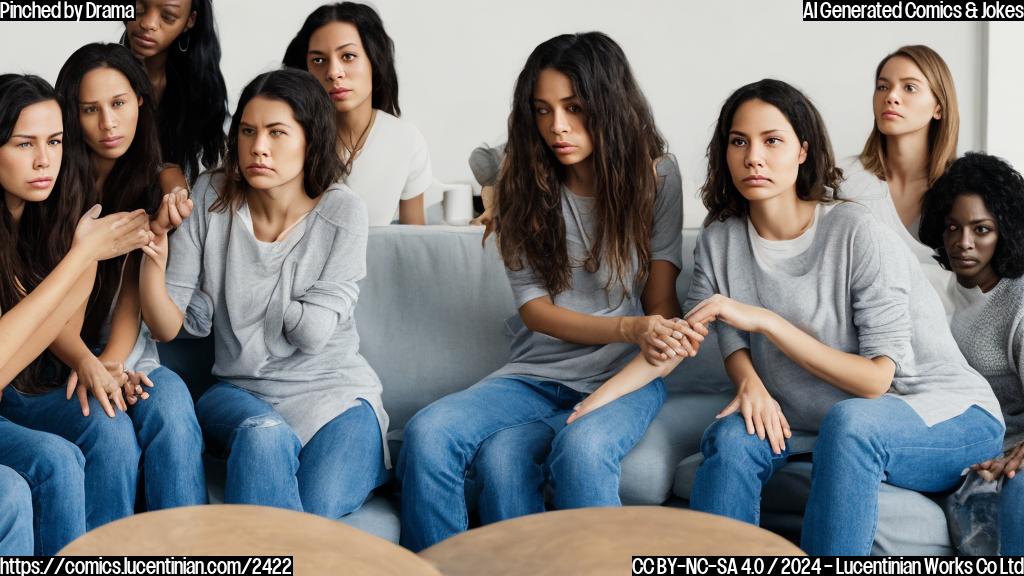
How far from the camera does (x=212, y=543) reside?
1311 millimetres

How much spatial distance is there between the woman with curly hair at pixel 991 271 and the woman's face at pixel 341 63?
1248 mm

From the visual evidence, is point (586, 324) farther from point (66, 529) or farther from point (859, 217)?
point (66, 529)

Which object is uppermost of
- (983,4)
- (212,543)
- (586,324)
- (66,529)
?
(983,4)

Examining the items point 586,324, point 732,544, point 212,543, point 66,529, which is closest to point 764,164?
point 586,324

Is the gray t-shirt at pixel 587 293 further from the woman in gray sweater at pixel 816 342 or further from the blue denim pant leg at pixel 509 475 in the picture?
the blue denim pant leg at pixel 509 475

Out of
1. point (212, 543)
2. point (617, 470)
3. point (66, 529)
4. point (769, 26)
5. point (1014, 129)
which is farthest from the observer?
point (769, 26)

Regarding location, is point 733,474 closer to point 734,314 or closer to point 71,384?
point 734,314

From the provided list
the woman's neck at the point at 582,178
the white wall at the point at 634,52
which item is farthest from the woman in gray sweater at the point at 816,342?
→ the white wall at the point at 634,52

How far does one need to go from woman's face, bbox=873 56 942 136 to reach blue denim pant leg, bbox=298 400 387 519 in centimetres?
129

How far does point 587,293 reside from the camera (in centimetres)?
215

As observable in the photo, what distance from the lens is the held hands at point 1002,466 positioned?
5.75ft

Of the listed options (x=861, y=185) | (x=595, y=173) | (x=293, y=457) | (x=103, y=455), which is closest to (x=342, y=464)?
(x=293, y=457)

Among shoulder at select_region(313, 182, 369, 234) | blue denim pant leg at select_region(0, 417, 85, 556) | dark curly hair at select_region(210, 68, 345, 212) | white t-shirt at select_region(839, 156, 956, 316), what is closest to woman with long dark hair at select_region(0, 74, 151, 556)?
blue denim pant leg at select_region(0, 417, 85, 556)

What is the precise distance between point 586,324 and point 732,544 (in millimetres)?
780
